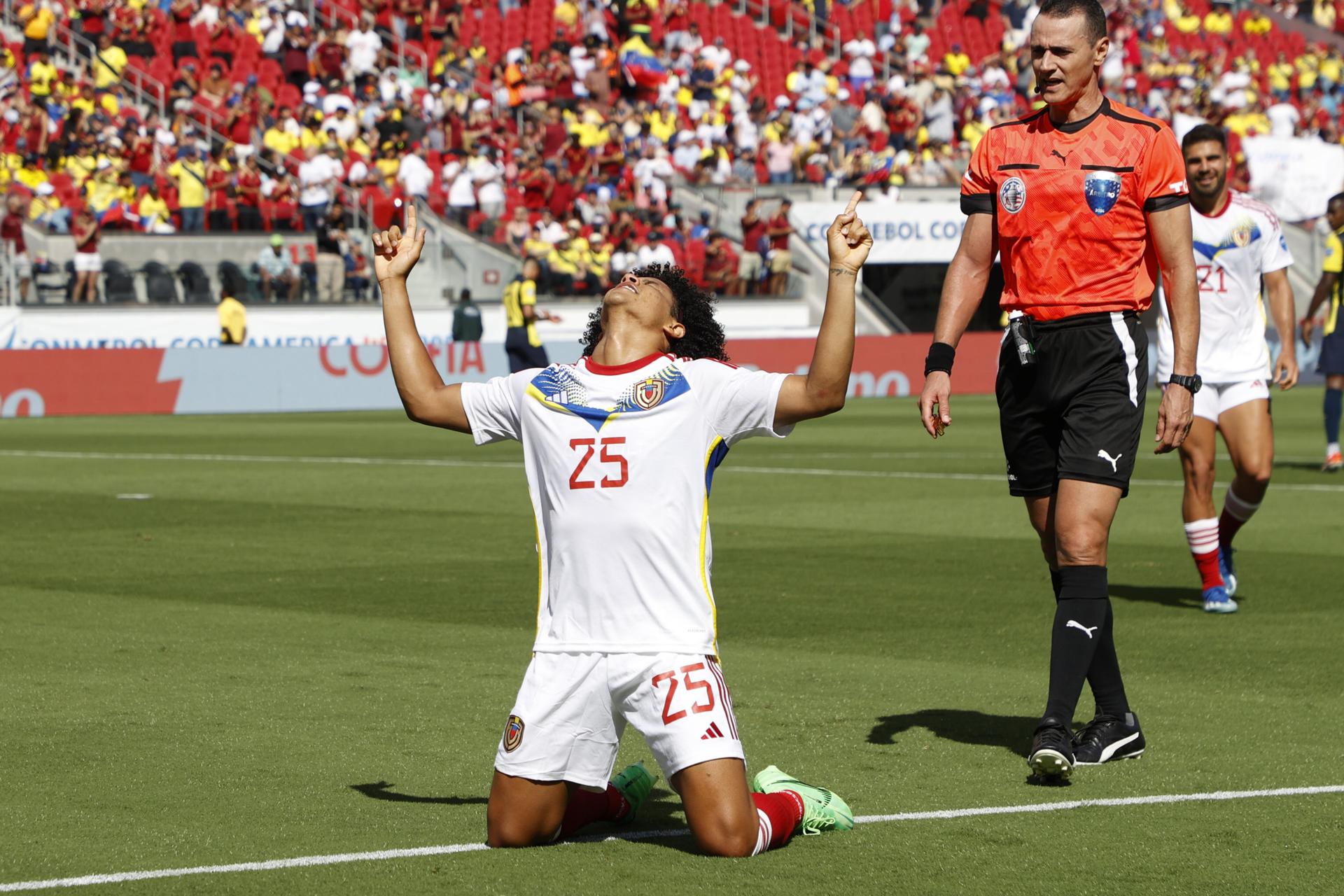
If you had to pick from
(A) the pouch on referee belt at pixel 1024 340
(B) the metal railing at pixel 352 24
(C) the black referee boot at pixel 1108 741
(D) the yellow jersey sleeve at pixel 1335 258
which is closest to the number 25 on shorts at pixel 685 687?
(C) the black referee boot at pixel 1108 741

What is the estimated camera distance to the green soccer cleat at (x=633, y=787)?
5.66 metres

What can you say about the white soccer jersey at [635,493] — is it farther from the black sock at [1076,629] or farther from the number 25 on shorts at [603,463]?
the black sock at [1076,629]

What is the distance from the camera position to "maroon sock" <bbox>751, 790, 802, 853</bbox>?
520 centimetres

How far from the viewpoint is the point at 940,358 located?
6473 mm

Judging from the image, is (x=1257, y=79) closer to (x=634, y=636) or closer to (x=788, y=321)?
(x=788, y=321)

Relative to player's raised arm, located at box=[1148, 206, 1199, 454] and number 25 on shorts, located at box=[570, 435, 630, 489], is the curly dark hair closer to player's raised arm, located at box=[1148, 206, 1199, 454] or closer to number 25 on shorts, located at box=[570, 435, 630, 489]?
number 25 on shorts, located at box=[570, 435, 630, 489]

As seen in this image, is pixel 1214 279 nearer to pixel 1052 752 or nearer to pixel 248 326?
pixel 1052 752

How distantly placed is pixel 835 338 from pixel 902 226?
32830 millimetres

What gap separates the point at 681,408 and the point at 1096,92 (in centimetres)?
200

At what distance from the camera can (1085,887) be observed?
15.8 ft

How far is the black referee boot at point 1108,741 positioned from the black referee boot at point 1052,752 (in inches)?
5.6

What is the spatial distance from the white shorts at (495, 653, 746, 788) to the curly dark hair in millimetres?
896

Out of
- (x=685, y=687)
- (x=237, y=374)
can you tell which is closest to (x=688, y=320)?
(x=685, y=687)

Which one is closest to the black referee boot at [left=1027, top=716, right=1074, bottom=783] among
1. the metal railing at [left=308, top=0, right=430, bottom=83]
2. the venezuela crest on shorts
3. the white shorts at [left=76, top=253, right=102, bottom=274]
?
the venezuela crest on shorts
